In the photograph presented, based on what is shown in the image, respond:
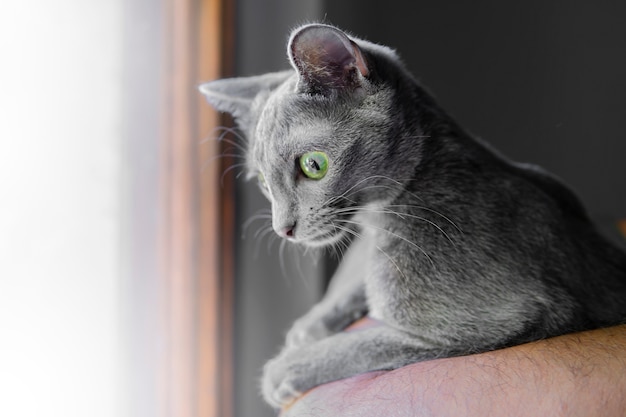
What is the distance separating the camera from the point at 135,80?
1.34 meters

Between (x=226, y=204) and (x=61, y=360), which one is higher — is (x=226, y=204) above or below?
above

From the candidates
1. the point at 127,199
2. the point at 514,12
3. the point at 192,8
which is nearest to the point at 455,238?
the point at 127,199

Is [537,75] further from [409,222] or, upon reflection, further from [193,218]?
[409,222]

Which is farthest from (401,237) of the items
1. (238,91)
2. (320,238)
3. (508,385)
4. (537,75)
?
(537,75)

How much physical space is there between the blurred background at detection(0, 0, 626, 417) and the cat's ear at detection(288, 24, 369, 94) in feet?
1.17

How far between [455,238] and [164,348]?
81 cm

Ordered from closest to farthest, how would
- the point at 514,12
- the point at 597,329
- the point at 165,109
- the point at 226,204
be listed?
the point at 597,329, the point at 165,109, the point at 226,204, the point at 514,12

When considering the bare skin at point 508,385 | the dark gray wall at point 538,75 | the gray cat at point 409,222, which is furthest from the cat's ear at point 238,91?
the dark gray wall at point 538,75

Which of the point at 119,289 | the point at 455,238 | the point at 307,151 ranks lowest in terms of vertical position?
the point at 119,289

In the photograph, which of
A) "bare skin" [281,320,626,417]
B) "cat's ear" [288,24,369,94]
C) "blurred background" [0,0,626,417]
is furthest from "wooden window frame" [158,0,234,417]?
"bare skin" [281,320,626,417]

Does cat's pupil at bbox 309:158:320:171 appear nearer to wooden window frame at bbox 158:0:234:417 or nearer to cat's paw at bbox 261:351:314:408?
cat's paw at bbox 261:351:314:408

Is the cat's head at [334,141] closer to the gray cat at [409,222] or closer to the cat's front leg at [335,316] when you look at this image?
the gray cat at [409,222]

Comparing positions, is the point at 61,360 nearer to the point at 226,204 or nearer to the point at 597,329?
the point at 226,204

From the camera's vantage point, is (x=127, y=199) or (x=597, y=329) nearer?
(x=597, y=329)
